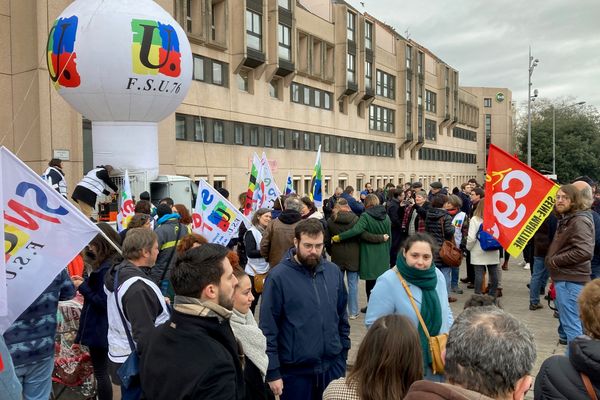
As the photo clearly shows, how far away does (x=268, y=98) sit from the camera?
2861 centimetres

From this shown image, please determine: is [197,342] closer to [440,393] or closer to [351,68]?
[440,393]

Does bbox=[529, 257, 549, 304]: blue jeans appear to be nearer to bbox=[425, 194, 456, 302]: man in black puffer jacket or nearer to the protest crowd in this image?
the protest crowd

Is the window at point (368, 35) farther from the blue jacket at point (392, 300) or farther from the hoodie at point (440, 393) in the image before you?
the hoodie at point (440, 393)

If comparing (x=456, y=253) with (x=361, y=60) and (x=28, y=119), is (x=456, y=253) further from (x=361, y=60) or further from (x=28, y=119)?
(x=361, y=60)

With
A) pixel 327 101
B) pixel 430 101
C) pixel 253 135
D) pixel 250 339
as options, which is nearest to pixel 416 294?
pixel 250 339

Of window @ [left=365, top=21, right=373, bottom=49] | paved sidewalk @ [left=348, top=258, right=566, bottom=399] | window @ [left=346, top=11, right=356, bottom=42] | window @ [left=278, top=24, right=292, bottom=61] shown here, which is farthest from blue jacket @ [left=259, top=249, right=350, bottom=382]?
window @ [left=365, top=21, right=373, bottom=49]

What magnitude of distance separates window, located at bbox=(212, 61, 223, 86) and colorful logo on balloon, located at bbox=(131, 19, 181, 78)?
13.1 meters

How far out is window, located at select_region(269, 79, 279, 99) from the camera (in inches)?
1156

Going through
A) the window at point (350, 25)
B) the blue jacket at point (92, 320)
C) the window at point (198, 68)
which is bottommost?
the blue jacket at point (92, 320)

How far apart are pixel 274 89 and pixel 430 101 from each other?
86.2 feet

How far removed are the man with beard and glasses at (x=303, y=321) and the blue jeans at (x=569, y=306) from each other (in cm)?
297

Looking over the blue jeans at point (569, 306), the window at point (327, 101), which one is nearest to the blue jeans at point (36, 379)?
the blue jeans at point (569, 306)

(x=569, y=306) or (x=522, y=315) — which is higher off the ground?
(x=569, y=306)

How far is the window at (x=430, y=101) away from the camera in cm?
5066
